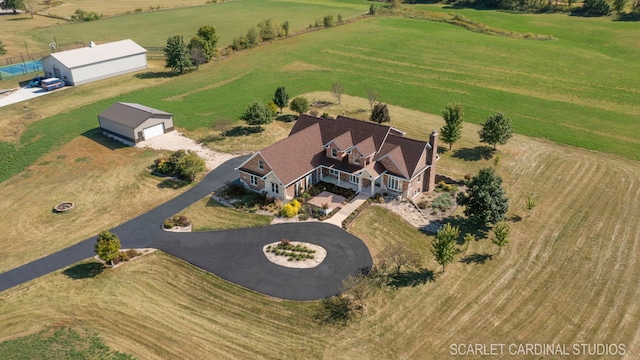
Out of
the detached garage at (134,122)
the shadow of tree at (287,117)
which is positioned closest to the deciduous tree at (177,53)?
the detached garage at (134,122)

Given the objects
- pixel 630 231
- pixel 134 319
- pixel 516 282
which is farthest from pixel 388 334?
pixel 630 231

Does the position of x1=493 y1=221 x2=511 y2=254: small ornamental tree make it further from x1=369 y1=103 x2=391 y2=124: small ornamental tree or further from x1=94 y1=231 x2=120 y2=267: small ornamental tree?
x1=94 y1=231 x2=120 y2=267: small ornamental tree

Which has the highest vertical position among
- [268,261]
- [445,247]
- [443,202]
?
[445,247]

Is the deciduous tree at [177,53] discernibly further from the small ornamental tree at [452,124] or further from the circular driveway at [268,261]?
the circular driveway at [268,261]

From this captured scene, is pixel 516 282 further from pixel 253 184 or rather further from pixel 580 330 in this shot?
pixel 253 184

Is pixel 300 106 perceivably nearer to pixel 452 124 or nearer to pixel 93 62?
pixel 452 124

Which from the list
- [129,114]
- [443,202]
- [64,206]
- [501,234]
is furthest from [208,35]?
[501,234]
